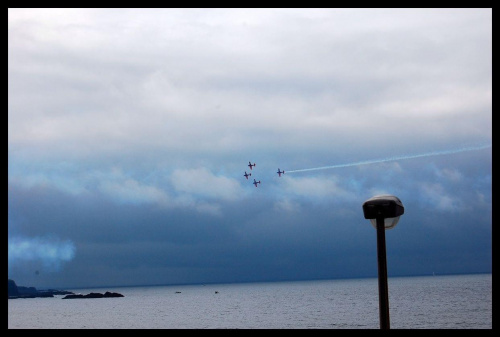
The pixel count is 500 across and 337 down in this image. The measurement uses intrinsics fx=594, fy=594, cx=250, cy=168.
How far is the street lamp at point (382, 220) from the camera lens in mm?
8555

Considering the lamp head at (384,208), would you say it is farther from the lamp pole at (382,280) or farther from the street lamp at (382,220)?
the lamp pole at (382,280)

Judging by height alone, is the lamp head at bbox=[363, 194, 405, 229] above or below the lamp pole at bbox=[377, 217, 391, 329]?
above

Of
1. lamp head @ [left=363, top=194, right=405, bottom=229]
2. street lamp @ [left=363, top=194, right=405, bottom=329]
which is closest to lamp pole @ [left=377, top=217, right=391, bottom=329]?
street lamp @ [left=363, top=194, right=405, bottom=329]

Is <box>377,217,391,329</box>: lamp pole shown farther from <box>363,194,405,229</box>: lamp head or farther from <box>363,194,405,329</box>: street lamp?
<box>363,194,405,229</box>: lamp head

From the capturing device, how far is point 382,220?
8.77 m

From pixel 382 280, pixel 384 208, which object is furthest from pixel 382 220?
pixel 382 280

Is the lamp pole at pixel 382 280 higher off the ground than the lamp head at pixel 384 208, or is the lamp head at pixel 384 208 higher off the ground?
the lamp head at pixel 384 208

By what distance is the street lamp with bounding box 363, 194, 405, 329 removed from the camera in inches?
337

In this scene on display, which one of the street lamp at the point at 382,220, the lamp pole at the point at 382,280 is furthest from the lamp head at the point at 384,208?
the lamp pole at the point at 382,280
